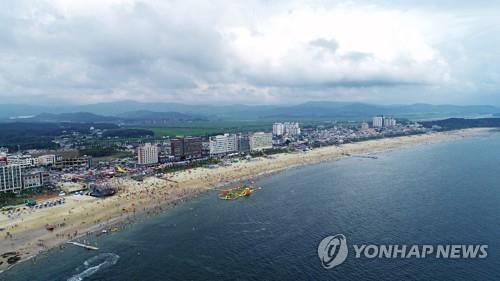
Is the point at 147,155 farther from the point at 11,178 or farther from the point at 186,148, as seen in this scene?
the point at 11,178

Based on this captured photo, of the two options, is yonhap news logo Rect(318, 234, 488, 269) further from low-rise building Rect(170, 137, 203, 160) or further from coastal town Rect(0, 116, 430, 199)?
low-rise building Rect(170, 137, 203, 160)

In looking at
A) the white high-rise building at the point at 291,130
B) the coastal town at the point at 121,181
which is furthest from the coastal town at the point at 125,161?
the white high-rise building at the point at 291,130

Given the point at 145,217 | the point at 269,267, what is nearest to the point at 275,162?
the point at 145,217

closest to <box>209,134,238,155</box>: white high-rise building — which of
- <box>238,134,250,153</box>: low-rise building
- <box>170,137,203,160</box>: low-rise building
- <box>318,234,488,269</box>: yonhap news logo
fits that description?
<box>238,134,250,153</box>: low-rise building

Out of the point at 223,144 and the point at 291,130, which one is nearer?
the point at 223,144

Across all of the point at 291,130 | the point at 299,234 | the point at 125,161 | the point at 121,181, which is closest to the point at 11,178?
the point at 121,181

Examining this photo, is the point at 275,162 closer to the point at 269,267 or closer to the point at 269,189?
the point at 269,189

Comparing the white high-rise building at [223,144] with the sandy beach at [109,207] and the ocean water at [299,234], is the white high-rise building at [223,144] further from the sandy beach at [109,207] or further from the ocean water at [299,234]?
the ocean water at [299,234]
